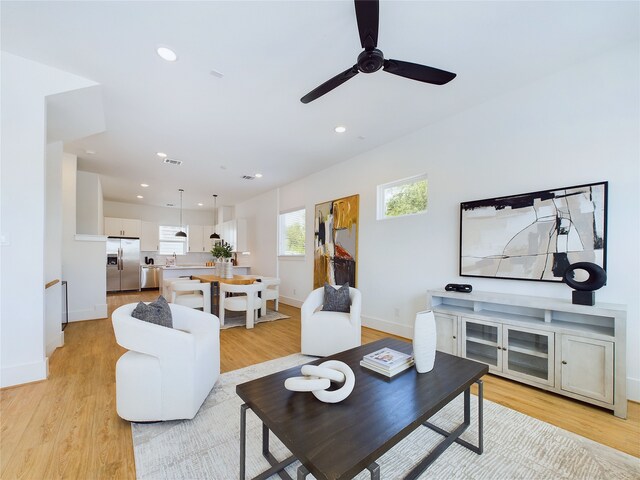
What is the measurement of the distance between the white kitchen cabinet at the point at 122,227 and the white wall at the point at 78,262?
13.7ft

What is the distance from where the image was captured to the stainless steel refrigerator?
7.85 meters

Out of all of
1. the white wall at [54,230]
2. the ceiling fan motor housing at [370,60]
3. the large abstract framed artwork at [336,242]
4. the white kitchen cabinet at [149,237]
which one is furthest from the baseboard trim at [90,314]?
the ceiling fan motor housing at [370,60]

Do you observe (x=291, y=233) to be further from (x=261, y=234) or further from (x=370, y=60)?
(x=370, y=60)

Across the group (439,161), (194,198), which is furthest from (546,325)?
(194,198)

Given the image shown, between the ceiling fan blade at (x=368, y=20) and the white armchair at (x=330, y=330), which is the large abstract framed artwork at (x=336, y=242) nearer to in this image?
the white armchair at (x=330, y=330)

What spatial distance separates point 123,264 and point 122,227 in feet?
4.02

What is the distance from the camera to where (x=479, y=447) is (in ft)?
5.42

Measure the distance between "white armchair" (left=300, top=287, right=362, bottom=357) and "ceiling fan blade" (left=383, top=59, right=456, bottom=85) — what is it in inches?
85.1

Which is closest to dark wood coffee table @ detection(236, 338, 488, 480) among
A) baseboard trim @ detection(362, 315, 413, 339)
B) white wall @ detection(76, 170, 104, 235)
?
baseboard trim @ detection(362, 315, 413, 339)

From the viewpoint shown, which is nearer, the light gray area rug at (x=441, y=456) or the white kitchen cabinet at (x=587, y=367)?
the light gray area rug at (x=441, y=456)

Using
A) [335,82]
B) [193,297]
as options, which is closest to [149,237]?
[193,297]

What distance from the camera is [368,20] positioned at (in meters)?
1.57

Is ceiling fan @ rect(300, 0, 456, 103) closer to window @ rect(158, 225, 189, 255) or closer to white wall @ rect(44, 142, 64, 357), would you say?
white wall @ rect(44, 142, 64, 357)

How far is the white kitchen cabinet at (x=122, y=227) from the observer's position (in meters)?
8.23
